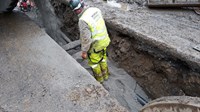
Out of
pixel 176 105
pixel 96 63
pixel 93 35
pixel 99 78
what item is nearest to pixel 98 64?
pixel 96 63

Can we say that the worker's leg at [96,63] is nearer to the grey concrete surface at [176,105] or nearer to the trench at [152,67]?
the trench at [152,67]

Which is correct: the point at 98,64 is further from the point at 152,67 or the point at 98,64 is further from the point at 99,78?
the point at 152,67

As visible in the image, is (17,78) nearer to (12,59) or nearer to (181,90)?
(12,59)

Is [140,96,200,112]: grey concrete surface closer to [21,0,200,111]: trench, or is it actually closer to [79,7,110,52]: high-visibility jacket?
[21,0,200,111]: trench

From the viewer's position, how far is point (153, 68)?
17.2 feet

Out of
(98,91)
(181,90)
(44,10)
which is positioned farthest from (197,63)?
Result: (44,10)

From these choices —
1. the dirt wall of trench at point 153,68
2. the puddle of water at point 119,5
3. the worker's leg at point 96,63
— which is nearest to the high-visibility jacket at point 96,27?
the worker's leg at point 96,63

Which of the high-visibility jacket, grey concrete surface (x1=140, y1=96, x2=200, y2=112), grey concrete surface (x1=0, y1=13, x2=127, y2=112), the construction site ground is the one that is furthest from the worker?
grey concrete surface (x1=140, y1=96, x2=200, y2=112)

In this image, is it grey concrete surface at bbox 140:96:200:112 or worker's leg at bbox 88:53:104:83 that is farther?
worker's leg at bbox 88:53:104:83

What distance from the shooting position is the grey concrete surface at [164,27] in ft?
14.7

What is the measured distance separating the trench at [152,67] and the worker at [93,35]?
51 cm

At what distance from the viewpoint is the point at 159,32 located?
5070mm

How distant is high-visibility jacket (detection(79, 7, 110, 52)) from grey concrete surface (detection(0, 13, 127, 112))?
2.08ft

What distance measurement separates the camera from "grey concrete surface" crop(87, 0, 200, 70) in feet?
14.7
